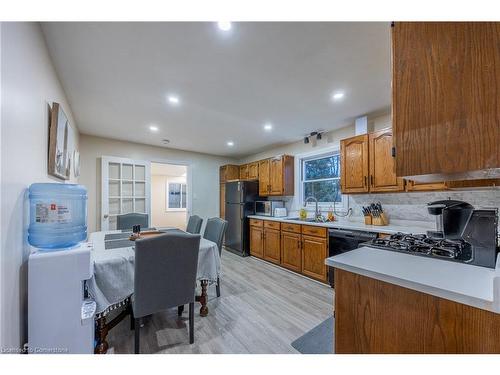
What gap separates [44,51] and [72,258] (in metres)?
1.59

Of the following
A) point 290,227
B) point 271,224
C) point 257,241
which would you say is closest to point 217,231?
point 290,227

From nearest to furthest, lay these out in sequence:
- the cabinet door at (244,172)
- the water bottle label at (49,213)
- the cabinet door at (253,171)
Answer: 1. the water bottle label at (49,213)
2. the cabinet door at (253,171)
3. the cabinet door at (244,172)

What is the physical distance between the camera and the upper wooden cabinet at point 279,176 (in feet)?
13.9

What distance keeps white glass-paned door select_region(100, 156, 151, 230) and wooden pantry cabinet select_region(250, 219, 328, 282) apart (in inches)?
95.6

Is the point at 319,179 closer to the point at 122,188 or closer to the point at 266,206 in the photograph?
the point at 266,206

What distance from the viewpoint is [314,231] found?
10.3 feet

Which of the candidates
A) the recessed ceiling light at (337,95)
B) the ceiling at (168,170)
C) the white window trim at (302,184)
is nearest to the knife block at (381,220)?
the white window trim at (302,184)

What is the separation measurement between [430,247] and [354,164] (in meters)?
1.96

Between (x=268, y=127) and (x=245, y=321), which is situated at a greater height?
(x=268, y=127)

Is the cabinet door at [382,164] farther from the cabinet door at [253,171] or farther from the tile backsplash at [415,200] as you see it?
the cabinet door at [253,171]
